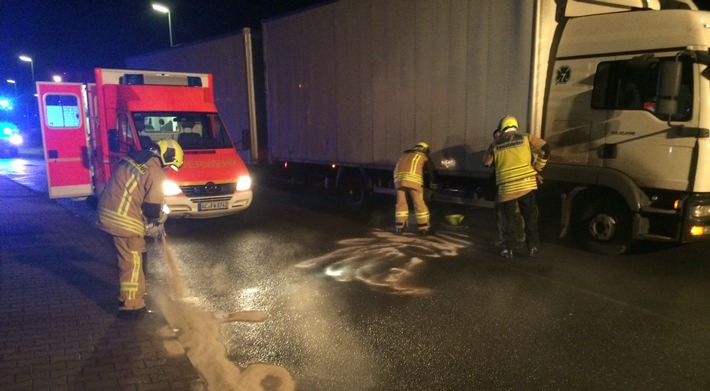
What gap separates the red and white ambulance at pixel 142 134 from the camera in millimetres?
9016

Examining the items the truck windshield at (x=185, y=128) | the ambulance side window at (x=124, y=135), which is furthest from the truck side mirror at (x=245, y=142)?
the ambulance side window at (x=124, y=135)

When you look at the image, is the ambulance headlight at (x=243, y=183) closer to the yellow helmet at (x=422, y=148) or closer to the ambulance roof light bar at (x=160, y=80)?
the ambulance roof light bar at (x=160, y=80)

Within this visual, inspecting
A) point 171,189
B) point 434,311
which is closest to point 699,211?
point 434,311

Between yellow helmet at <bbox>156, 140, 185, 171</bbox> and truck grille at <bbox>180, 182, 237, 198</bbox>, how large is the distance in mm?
3292

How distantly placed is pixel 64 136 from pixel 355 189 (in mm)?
5745

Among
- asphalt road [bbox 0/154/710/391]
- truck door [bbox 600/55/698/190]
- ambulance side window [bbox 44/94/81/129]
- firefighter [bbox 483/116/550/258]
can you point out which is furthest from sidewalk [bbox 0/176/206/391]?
truck door [bbox 600/55/698/190]

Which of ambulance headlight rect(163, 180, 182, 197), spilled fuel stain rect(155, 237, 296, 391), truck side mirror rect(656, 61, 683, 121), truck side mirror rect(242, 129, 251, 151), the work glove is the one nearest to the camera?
spilled fuel stain rect(155, 237, 296, 391)

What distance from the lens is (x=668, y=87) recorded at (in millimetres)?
6172

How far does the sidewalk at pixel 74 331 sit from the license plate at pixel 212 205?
61.9 inches

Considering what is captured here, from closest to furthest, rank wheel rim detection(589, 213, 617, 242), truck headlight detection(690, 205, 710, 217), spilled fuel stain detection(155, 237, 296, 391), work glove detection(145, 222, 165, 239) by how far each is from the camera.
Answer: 1. spilled fuel stain detection(155, 237, 296, 391)
2. work glove detection(145, 222, 165, 239)
3. truck headlight detection(690, 205, 710, 217)
4. wheel rim detection(589, 213, 617, 242)

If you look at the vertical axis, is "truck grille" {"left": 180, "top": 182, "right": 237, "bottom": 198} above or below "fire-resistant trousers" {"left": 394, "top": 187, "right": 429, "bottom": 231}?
above

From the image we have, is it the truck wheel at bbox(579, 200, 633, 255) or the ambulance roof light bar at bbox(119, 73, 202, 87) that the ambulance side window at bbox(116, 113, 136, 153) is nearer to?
the ambulance roof light bar at bbox(119, 73, 202, 87)

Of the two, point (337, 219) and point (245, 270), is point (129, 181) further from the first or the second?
point (337, 219)

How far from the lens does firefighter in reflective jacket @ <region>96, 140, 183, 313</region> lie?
17.0 feet
